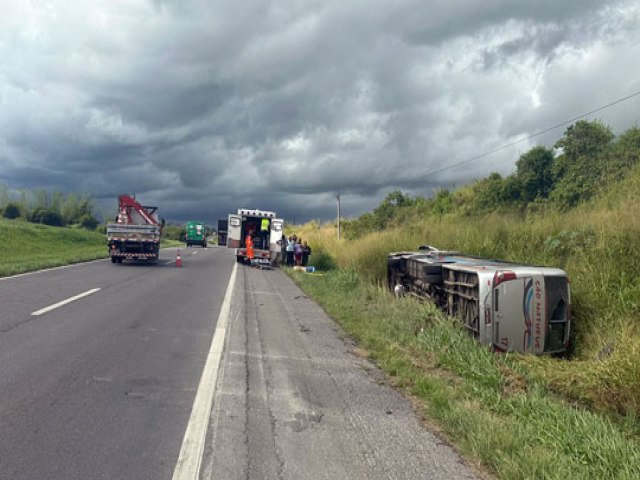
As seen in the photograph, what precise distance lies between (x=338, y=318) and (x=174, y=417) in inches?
268

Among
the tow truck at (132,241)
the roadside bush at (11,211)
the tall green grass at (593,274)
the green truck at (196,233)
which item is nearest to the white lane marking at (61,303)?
the tall green grass at (593,274)

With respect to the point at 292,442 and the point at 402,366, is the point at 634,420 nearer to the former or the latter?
the point at 402,366

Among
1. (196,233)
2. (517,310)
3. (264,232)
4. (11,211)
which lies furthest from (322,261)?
(11,211)

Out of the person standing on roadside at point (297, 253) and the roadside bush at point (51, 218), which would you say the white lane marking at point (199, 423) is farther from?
the roadside bush at point (51, 218)

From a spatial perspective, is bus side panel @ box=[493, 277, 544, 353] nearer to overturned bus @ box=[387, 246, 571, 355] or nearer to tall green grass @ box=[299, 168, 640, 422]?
overturned bus @ box=[387, 246, 571, 355]

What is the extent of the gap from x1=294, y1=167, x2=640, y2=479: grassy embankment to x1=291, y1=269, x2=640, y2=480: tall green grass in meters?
0.01

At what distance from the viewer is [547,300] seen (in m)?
8.34

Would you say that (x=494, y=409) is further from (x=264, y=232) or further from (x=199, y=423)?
(x=264, y=232)

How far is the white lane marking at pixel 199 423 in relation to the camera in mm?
3957

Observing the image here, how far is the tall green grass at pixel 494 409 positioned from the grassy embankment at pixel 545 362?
1cm

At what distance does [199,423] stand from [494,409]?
9.64ft

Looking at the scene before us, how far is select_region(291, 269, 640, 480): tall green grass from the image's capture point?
163 inches

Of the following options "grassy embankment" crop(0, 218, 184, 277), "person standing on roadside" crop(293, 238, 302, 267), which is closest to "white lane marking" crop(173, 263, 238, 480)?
"grassy embankment" crop(0, 218, 184, 277)

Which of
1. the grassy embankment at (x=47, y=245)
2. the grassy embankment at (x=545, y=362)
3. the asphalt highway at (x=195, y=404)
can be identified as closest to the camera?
the asphalt highway at (x=195, y=404)
